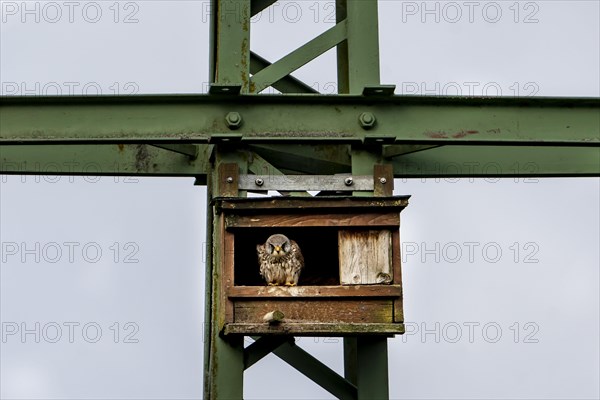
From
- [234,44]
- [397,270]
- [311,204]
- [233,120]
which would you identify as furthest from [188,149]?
[397,270]

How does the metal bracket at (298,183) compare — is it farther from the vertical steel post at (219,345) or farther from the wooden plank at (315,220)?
the wooden plank at (315,220)

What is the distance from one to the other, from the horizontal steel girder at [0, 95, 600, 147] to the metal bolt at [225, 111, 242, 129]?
0.01 m

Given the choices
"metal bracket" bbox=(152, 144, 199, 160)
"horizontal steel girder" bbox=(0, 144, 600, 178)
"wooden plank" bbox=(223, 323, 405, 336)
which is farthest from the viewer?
"horizontal steel girder" bbox=(0, 144, 600, 178)

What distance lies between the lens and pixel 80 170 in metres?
9.41

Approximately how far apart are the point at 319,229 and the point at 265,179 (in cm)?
46

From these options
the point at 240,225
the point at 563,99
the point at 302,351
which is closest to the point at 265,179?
the point at 240,225

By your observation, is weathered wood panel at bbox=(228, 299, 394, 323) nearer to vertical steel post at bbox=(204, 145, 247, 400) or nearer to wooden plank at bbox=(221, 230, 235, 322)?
wooden plank at bbox=(221, 230, 235, 322)

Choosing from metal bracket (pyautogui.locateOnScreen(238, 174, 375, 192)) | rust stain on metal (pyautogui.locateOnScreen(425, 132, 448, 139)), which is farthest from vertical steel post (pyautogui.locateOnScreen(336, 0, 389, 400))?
rust stain on metal (pyautogui.locateOnScreen(425, 132, 448, 139))

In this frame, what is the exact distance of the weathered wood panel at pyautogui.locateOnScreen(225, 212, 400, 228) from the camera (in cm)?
829

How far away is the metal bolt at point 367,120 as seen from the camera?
8.55 meters

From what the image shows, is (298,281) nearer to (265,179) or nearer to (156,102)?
(265,179)

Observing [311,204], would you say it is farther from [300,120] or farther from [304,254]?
[304,254]

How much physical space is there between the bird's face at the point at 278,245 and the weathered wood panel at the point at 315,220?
8 cm

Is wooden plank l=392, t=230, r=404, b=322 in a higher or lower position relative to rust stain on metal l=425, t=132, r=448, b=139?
lower
